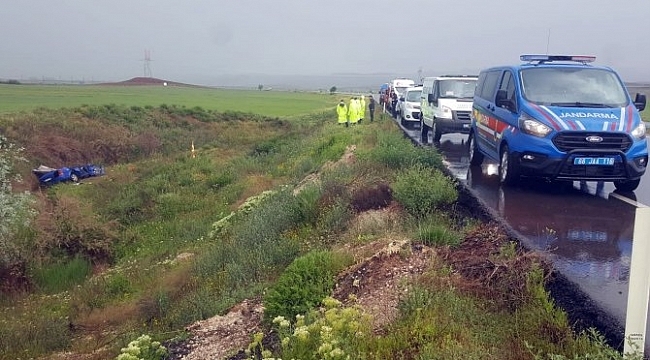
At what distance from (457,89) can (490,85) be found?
6763mm

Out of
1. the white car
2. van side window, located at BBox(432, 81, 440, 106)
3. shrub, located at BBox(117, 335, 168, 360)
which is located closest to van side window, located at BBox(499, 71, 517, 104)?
shrub, located at BBox(117, 335, 168, 360)

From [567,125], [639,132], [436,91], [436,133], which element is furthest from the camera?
[436,91]

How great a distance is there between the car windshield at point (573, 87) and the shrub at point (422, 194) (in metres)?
2.19

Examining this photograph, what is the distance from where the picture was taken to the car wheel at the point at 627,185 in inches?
354

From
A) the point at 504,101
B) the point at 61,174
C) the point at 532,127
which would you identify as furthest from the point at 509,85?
the point at 61,174

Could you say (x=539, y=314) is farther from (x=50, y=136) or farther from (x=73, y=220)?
(x=50, y=136)

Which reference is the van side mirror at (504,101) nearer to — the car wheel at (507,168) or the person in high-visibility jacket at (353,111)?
the car wheel at (507,168)

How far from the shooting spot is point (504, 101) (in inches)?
368

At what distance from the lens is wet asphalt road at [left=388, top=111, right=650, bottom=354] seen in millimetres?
5320

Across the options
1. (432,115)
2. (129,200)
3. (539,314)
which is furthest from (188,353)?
(129,200)

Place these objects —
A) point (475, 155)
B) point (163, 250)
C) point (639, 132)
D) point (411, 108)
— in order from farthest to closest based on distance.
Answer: point (411, 108) < point (163, 250) < point (475, 155) < point (639, 132)

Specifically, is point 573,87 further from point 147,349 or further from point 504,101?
point 147,349

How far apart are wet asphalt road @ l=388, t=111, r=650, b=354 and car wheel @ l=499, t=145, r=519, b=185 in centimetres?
17

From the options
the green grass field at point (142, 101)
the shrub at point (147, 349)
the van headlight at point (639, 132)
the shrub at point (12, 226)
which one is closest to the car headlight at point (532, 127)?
the van headlight at point (639, 132)
